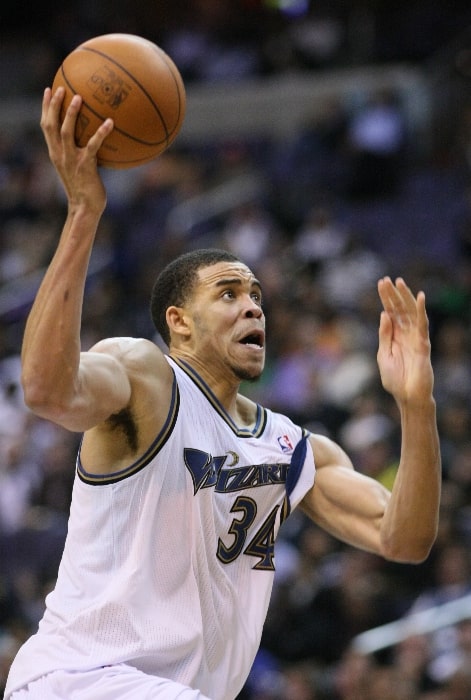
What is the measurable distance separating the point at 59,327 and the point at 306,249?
907cm

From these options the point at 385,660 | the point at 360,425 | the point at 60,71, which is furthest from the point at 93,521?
the point at 360,425

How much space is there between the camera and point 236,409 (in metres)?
4.75

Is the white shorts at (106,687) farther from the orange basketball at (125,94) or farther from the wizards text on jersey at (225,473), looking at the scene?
the orange basketball at (125,94)

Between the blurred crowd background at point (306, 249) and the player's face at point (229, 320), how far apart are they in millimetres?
3672

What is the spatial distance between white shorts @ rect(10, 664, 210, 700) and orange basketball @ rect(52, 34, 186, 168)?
1.68m

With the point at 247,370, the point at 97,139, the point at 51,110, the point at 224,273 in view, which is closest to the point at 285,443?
the point at 247,370

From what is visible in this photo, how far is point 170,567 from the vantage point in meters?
4.09

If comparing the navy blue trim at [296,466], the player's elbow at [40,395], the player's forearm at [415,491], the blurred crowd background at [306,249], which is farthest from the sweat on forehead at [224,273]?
the blurred crowd background at [306,249]

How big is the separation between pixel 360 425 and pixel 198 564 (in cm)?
560

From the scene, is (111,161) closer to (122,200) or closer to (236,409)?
(236,409)

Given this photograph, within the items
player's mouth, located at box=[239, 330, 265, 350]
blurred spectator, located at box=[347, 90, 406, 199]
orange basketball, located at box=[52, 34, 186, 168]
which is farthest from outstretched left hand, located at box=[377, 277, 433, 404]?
blurred spectator, located at box=[347, 90, 406, 199]

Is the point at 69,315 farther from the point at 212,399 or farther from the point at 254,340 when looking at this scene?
the point at 254,340

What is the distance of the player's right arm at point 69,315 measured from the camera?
354 centimetres

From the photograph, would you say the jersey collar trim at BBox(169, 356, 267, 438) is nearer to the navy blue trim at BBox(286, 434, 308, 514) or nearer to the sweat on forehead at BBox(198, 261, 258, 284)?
the navy blue trim at BBox(286, 434, 308, 514)
